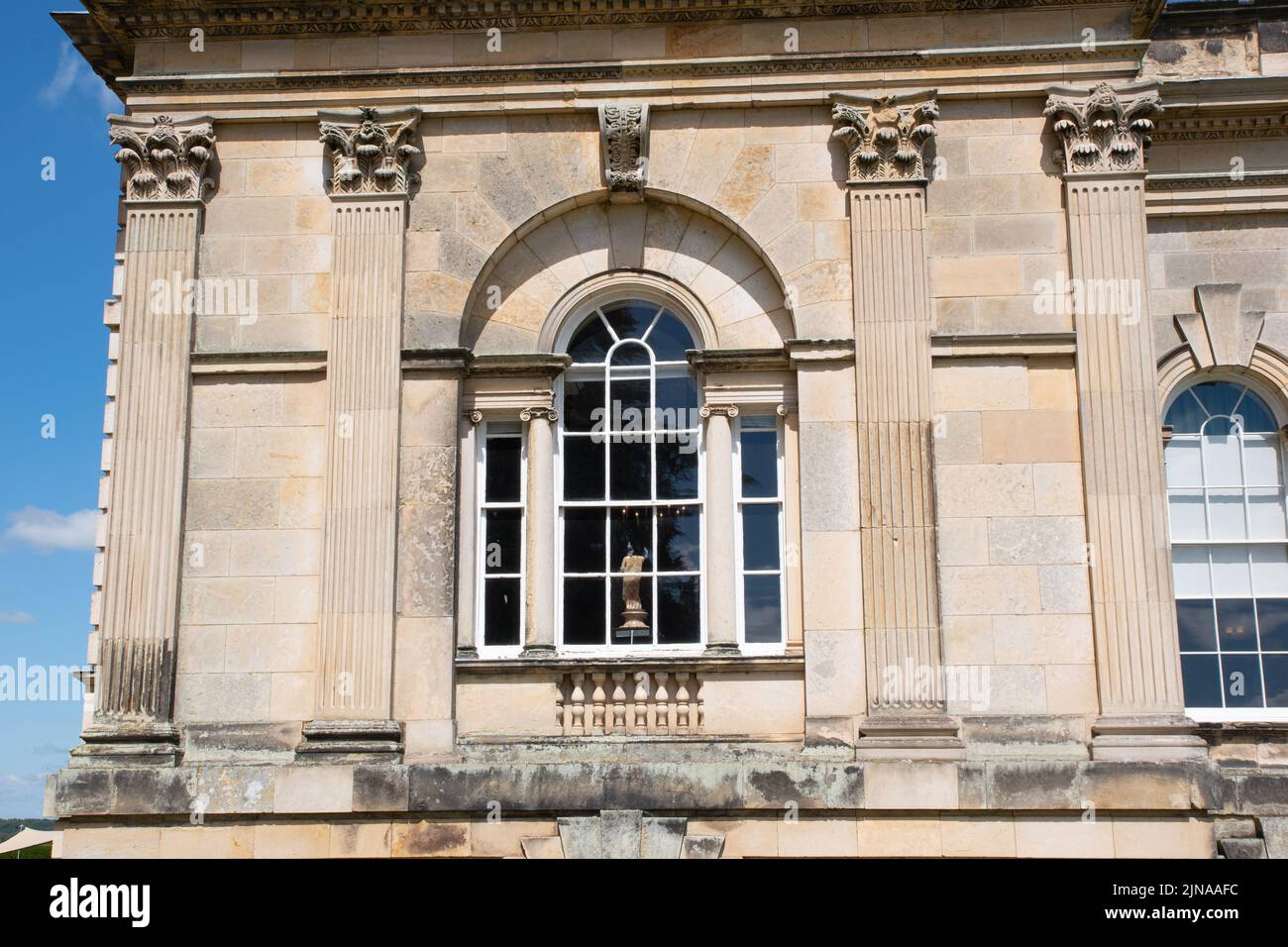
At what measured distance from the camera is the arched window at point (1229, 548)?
583 inches

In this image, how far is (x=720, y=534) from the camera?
1373cm

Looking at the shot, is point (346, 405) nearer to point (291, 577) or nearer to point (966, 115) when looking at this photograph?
point (291, 577)

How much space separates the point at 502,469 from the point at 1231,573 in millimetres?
7560

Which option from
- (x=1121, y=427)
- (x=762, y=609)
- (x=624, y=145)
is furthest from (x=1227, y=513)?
(x=624, y=145)

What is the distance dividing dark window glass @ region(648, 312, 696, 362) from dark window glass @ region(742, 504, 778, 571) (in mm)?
1691

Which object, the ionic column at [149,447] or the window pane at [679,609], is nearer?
the ionic column at [149,447]

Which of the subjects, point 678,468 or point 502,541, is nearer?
point 502,541

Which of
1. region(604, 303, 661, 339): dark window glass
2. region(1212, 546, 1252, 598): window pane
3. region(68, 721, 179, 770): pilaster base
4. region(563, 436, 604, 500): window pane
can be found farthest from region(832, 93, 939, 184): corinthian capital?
region(68, 721, 179, 770): pilaster base

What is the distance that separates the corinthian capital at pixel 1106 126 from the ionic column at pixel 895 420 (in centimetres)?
129

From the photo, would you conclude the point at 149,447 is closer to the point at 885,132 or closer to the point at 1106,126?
the point at 885,132

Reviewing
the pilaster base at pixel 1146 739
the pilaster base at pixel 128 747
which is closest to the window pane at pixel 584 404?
the pilaster base at pixel 128 747

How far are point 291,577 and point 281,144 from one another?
436cm

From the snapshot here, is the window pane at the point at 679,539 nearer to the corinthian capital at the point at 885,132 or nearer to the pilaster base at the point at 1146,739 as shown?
the corinthian capital at the point at 885,132

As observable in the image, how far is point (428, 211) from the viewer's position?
14312 mm
